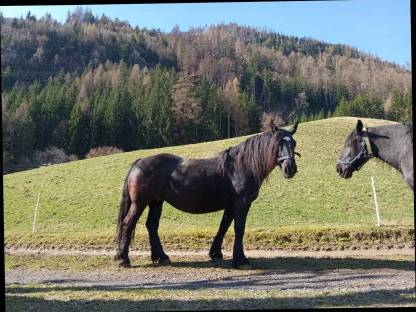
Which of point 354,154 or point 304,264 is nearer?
point 354,154

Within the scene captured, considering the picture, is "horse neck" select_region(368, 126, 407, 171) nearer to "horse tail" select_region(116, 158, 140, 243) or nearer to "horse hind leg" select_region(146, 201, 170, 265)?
"horse hind leg" select_region(146, 201, 170, 265)

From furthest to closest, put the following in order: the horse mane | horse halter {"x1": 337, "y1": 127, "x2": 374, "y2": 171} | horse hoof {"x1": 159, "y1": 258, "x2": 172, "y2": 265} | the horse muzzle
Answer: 1. horse hoof {"x1": 159, "y1": 258, "x2": 172, "y2": 265}
2. the horse mane
3. the horse muzzle
4. horse halter {"x1": 337, "y1": 127, "x2": 374, "y2": 171}

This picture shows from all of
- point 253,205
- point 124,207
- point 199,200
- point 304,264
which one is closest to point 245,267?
point 304,264

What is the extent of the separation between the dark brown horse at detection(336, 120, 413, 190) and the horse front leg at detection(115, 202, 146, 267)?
420cm

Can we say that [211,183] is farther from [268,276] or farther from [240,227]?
[268,276]

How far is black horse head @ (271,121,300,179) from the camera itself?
8.27m

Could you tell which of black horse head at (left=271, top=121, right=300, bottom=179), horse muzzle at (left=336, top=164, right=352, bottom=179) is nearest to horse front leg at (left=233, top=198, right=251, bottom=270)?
black horse head at (left=271, top=121, right=300, bottom=179)

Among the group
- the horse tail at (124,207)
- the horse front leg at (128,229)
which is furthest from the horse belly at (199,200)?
the horse tail at (124,207)

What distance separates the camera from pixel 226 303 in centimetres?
627

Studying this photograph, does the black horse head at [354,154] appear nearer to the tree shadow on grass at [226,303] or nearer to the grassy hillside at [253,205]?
the tree shadow on grass at [226,303]

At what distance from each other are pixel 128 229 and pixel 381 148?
5.33 metres

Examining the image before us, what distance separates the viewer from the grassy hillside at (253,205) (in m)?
13.7

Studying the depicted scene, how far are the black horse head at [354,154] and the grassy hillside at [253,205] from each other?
4.48 meters

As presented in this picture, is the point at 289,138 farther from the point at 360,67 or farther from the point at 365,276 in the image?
the point at 360,67
